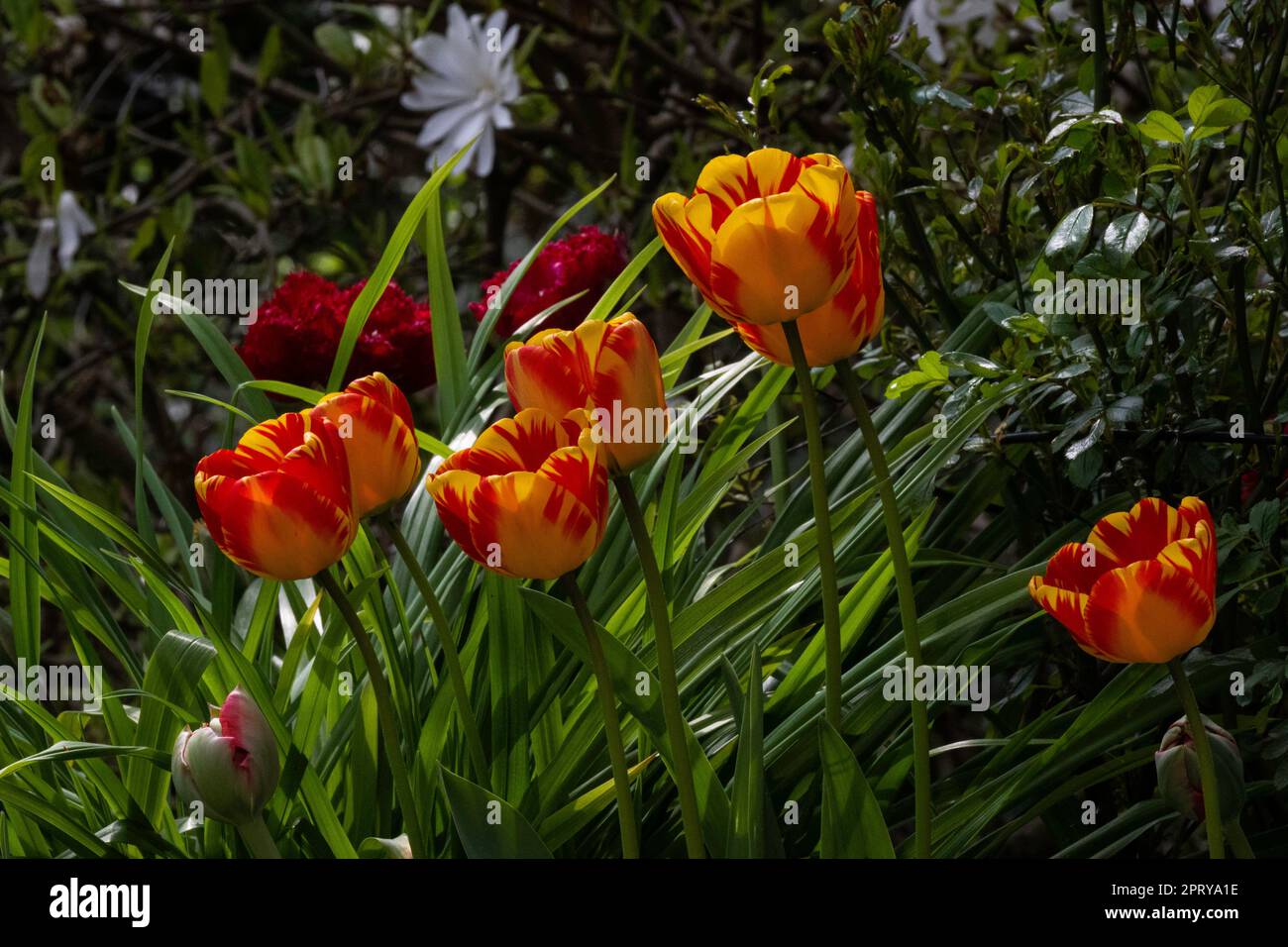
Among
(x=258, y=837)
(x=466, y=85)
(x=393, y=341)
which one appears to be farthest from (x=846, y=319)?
(x=466, y=85)

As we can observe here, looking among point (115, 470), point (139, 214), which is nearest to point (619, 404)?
point (139, 214)

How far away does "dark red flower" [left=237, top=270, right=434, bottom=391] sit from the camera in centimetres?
79

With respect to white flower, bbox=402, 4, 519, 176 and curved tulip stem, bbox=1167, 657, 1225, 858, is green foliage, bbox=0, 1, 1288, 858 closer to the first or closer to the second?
curved tulip stem, bbox=1167, 657, 1225, 858

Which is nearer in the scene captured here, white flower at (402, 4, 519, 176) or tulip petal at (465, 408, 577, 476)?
tulip petal at (465, 408, 577, 476)

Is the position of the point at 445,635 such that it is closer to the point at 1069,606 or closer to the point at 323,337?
the point at 1069,606

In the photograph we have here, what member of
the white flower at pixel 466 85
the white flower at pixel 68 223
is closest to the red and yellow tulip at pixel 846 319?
the white flower at pixel 466 85

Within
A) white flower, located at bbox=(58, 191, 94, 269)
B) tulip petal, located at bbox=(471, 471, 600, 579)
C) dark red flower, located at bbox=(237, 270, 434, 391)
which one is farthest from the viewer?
white flower, located at bbox=(58, 191, 94, 269)

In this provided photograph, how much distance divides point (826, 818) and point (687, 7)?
115 centimetres

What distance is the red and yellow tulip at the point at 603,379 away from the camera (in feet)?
1.44

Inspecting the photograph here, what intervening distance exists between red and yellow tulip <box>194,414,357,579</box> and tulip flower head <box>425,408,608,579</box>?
0.12 feet

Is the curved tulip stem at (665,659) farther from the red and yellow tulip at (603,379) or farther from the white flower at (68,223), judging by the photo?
the white flower at (68,223)

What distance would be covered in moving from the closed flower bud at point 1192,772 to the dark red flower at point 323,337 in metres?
0.50

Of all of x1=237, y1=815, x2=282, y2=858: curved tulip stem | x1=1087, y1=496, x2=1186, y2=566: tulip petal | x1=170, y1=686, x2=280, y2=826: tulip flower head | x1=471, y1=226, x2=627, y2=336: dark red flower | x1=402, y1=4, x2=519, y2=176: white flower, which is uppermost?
x1=402, y1=4, x2=519, y2=176: white flower

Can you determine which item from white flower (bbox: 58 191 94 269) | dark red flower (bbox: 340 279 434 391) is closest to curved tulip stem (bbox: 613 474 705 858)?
dark red flower (bbox: 340 279 434 391)
